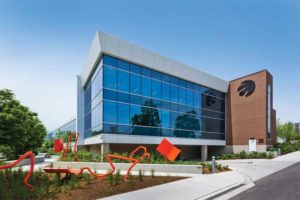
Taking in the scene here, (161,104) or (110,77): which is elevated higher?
(110,77)

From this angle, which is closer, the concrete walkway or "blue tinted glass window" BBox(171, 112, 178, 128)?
the concrete walkway

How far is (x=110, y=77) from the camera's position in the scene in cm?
2230

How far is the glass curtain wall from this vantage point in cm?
2209

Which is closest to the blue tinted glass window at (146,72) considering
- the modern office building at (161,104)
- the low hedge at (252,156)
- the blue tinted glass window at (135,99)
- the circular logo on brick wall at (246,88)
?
the modern office building at (161,104)

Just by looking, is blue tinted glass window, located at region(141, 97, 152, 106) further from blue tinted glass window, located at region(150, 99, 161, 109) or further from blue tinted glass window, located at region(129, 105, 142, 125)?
blue tinted glass window, located at region(129, 105, 142, 125)

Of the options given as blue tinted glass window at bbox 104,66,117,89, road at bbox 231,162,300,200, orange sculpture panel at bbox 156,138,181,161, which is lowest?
road at bbox 231,162,300,200

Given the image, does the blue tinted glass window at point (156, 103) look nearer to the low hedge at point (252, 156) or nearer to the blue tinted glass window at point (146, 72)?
the blue tinted glass window at point (146, 72)

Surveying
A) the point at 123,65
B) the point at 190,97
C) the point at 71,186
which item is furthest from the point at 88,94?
the point at 71,186

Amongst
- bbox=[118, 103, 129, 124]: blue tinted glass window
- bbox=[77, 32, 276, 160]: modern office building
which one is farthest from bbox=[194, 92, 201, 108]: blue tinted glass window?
bbox=[118, 103, 129, 124]: blue tinted glass window

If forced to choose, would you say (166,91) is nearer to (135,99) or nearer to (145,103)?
(145,103)

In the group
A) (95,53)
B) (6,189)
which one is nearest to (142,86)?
(95,53)

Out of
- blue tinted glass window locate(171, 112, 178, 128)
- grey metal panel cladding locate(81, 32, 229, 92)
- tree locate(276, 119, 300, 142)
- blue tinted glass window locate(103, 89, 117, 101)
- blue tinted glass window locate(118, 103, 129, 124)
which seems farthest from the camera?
tree locate(276, 119, 300, 142)

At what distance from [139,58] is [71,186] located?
16.9 meters

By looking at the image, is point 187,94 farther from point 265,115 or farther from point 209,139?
point 265,115
